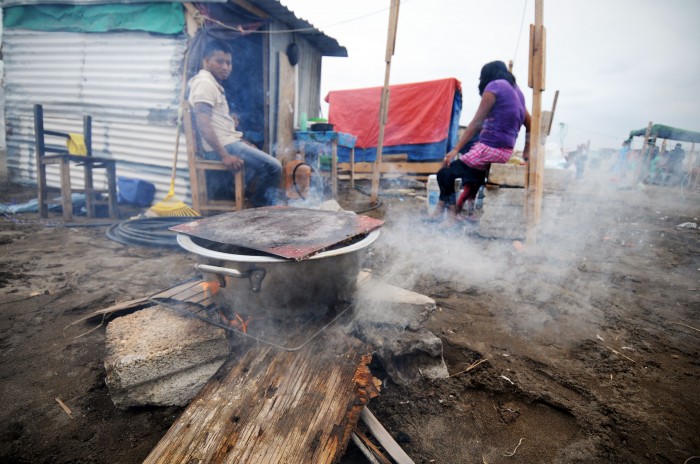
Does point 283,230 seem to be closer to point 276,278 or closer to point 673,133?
point 276,278

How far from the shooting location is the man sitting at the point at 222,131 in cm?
450

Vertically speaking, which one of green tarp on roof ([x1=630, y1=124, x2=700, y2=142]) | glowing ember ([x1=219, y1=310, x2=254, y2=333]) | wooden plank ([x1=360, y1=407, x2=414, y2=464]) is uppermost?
green tarp on roof ([x1=630, y1=124, x2=700, y2=142])

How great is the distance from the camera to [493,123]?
4305 mm

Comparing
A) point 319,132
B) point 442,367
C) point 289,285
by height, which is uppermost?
point 319,132

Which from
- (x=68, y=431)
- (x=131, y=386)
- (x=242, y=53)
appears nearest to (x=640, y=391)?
(x=131, y=386)

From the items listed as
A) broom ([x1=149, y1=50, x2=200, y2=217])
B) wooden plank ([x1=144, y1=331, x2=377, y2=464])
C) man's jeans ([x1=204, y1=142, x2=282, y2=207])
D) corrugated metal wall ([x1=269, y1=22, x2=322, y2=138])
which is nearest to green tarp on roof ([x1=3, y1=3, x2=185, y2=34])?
broom ([x1=149, y1=50, x2=200, y2=217])

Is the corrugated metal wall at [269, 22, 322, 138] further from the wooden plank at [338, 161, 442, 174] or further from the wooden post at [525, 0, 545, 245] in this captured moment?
the wooden post at [525, 0, 545, 245]

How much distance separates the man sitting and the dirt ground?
1835 mm

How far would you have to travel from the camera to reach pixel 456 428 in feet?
5.31

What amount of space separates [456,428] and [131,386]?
5.37 ft

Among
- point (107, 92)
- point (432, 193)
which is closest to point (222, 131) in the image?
point (107, 92)

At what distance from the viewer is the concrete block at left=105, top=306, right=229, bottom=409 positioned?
60.9 inches

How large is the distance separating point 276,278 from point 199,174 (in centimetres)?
405

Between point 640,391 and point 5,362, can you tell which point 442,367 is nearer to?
point 640,391
